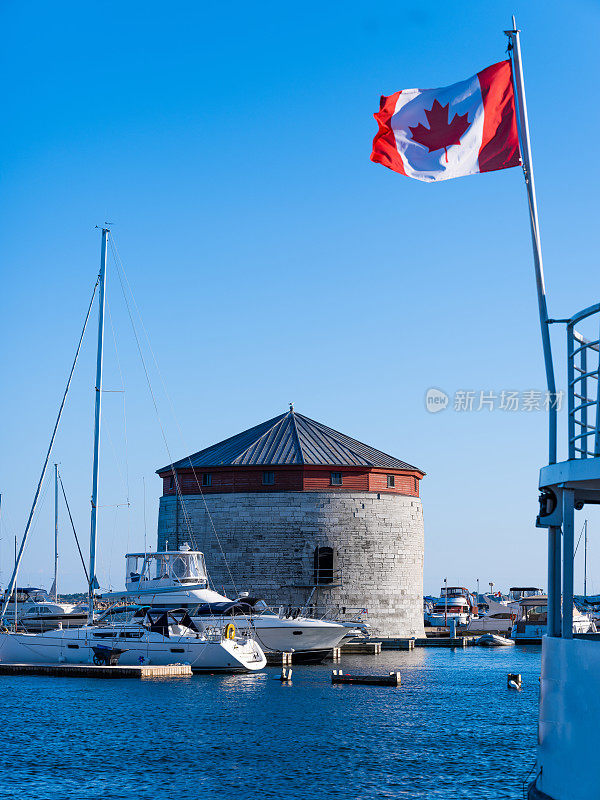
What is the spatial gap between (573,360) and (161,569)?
34.4 meters

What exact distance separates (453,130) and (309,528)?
121ft

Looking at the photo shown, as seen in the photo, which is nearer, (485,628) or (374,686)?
(374,686)

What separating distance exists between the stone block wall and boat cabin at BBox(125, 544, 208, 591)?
5417 mm

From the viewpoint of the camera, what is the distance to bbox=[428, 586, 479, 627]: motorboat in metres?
73.4

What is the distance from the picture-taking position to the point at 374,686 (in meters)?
32.8

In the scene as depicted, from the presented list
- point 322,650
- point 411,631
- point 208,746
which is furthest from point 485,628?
point 208,746

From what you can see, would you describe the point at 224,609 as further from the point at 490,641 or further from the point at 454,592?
the point at 454,592

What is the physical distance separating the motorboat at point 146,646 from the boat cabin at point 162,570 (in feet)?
12.9

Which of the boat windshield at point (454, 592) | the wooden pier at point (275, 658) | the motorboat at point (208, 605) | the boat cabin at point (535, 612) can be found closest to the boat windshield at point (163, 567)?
the motorboat at point (208, 605)

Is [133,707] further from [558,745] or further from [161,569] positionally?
[558,745]

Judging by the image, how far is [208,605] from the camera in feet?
129

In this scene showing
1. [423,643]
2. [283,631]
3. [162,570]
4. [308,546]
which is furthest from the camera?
[423,643]

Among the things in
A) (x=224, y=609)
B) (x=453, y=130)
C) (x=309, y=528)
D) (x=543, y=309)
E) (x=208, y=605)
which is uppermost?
(x=453, y=130)

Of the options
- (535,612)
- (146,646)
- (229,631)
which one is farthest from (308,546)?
(535,612)
